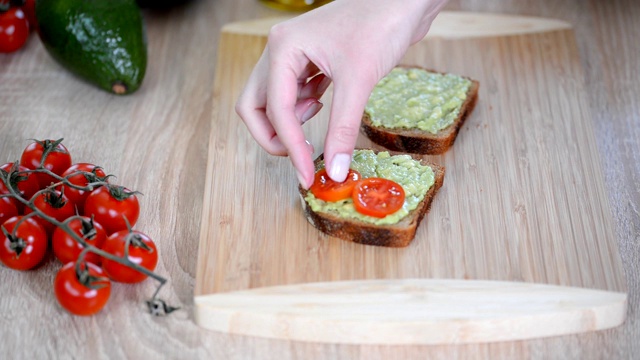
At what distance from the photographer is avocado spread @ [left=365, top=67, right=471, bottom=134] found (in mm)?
3602

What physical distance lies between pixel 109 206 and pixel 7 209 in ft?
1.30

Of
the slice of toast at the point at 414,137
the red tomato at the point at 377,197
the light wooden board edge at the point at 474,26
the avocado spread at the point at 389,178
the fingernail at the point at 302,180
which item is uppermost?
the fingernail at the point at 302,180

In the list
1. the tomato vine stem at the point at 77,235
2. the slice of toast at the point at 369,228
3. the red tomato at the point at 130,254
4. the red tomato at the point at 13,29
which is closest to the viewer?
the tomato vine stem at the point at 77,235

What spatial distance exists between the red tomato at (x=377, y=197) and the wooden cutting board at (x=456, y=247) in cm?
17

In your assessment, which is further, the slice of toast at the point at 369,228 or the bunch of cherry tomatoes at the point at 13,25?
the bunch of cherry tomatoes at the point at 13,25

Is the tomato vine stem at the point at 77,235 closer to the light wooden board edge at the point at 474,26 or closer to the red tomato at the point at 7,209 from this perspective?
the red tomato at the point at 7,209

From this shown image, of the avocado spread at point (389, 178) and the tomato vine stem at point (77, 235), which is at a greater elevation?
the tomato vine stem at point (77, 235)

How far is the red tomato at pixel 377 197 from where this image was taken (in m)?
3.04

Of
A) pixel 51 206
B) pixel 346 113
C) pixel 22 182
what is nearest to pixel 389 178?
pixel 346 113

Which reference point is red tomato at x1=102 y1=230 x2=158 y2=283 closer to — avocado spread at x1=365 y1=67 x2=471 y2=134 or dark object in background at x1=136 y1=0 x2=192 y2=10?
avocado spread at x1=365 y1=67 x2=471 y2=134

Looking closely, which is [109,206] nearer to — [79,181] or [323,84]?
[79,181]

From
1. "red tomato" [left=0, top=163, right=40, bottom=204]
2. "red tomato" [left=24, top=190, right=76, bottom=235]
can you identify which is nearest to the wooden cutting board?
"red tomato" [left=24, top=190, right=76, bottom=235]

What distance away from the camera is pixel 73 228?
3.00 meters

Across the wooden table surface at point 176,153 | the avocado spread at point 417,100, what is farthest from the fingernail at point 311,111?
the wooden table surface at point 176,153
